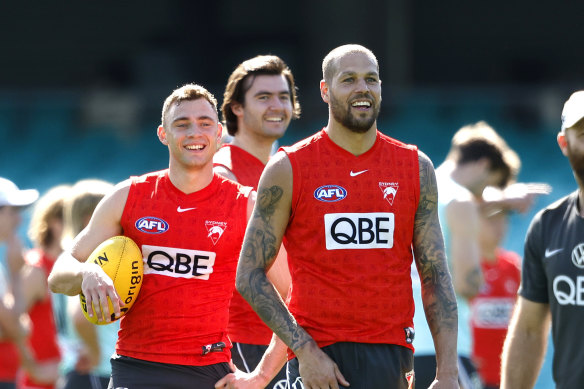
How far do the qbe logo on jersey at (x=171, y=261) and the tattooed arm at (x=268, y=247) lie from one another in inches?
22.9

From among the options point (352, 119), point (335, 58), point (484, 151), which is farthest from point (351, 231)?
point (484, 151)

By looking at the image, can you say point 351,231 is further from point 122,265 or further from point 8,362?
point 8,362

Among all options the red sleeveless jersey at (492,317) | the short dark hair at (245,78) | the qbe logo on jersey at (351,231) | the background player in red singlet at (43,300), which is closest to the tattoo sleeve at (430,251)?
the qbe logo on jersey at (351,231)

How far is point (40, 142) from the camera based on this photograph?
750 inches

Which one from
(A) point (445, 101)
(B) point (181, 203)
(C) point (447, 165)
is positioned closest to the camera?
(B) point (181, 203)

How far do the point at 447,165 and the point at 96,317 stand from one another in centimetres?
362

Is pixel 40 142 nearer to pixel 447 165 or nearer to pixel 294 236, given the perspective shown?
pixel 447 165

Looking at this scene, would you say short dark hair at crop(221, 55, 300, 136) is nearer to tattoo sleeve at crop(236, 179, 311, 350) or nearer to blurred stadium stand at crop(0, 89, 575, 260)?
tattoo sleeve at crop(236, 179, 311, 350)

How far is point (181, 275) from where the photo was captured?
4.71m

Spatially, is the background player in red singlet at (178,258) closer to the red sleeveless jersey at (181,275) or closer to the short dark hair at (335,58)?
the red sleeveless jersey at (181,275)

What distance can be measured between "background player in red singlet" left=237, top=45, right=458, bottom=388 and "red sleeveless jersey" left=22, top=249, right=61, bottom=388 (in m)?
3.62

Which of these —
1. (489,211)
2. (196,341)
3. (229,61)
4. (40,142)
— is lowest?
(196,341)

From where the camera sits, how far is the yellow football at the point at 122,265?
4.52 meters

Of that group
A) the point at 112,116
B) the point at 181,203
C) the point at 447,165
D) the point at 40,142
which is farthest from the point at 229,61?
the point at 181,203
